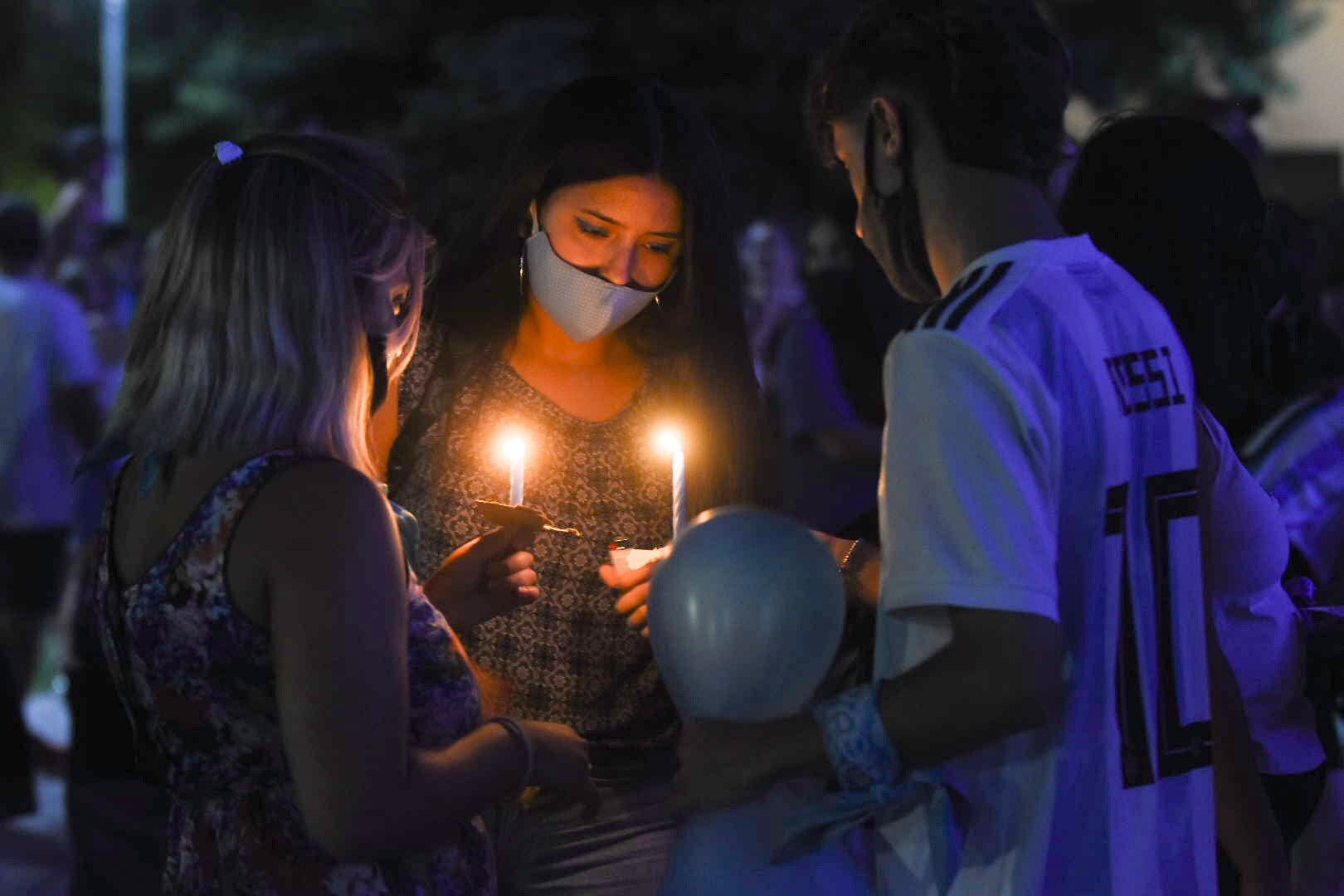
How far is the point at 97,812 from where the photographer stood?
4254 millimetres

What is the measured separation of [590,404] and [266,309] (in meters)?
0.98

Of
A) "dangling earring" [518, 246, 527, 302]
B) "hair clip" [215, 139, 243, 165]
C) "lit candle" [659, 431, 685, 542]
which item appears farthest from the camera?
"dangling earring" [518, 246, 527, 302]

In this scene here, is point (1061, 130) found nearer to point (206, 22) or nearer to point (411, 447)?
point (411, 447)

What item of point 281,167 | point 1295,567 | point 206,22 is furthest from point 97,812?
point 206,22

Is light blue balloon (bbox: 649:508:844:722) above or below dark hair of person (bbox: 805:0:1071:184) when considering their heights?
below

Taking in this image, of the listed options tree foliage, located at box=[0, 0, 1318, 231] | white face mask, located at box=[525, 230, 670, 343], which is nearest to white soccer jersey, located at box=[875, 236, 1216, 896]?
white face mask, located at box=[525, 230, 670, 343]

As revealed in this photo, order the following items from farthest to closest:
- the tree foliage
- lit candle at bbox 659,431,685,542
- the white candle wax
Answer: the tree foliage → lit candle at bbox 659,431,685,542 → the white candle wax

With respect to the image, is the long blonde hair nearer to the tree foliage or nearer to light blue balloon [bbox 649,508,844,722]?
light blue balloon [bbox 649,508,844,722]

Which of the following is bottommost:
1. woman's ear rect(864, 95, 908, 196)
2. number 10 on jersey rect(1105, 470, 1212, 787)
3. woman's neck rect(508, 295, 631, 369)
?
number 10 on jersey rect(1105, 470, 1212, 787)

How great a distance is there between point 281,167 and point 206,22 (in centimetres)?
2791

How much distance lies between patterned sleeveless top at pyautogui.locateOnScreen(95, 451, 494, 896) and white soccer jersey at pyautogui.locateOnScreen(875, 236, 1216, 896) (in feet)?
1.98

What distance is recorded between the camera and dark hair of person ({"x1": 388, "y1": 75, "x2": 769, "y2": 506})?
2924mm

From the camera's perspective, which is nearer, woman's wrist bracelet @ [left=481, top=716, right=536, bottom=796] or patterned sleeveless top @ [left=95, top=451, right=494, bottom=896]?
patterned sleeveless top @ [left=95, top=451, right=494, bottom=896]

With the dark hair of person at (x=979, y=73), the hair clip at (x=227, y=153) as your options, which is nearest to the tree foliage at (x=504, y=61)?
the hair clip at (x=227, y=153)
